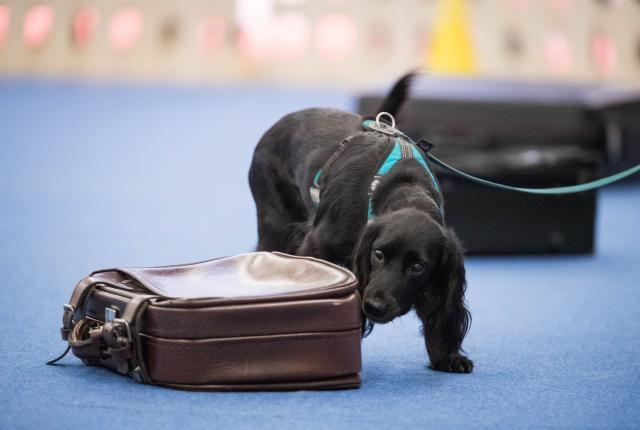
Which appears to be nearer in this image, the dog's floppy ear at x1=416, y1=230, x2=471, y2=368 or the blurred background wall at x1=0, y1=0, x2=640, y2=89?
the dog's floppy ear at x1=416, y1=230, x2=471, y2=368

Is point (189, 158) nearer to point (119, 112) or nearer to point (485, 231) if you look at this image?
point (119, 112)

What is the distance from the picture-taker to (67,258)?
3916 mm

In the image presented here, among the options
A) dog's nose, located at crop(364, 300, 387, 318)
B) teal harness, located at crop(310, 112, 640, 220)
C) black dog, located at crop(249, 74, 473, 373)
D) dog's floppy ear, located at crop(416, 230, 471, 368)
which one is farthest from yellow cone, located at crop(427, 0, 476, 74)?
dog's nose, located at crop(364, 300, 387, 318)

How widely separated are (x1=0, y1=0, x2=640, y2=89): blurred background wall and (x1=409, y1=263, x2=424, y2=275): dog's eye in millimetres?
8870

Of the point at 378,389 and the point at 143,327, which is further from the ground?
the point at 143,327

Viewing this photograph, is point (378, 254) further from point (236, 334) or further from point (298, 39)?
point (298, 39)

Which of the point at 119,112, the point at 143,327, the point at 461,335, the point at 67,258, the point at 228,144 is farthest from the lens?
the point at 119,112

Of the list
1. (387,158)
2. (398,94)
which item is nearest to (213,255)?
(398,94)

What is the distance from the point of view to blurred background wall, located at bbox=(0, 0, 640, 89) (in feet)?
37.0

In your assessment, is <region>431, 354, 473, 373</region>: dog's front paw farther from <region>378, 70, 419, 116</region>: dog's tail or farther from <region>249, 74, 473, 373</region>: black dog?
<region>378, 70, 419, 116</region>: dog's tail

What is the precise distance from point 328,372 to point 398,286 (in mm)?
321

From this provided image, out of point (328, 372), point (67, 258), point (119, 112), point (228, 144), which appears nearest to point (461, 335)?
point (328, 372)

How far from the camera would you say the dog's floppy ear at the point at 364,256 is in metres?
2.42

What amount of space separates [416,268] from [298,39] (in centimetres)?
972
